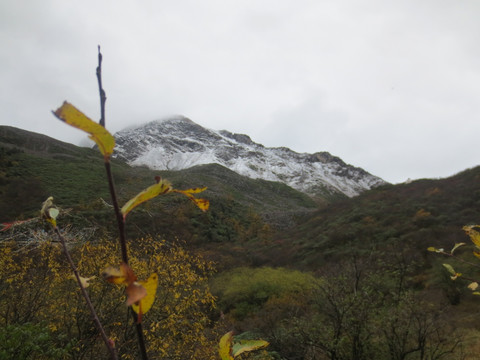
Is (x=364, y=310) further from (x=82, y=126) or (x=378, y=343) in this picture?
(x=82, y=126)

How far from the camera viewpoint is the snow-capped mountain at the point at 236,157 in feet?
273

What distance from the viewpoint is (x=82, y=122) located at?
1.30ft

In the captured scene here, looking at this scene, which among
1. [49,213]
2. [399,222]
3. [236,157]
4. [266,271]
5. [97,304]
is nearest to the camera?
[49,213]

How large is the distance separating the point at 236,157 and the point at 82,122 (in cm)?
9234

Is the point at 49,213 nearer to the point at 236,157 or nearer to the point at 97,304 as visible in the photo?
the point at 97,304

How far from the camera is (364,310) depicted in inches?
254

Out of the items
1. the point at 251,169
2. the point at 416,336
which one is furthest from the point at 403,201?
the point at 251,169

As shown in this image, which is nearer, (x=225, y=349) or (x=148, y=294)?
(x=148, y=294)

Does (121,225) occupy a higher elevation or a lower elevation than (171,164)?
lower

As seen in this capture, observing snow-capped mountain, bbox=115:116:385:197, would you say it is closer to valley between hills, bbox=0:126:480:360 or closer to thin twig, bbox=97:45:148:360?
valley between hills, bbox=0:126:480:360

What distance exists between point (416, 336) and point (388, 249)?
7.77 metres

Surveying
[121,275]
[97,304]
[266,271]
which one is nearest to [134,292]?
[121,275]

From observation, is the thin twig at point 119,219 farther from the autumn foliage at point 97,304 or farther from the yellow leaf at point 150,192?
the autumn foliage at point 97,304

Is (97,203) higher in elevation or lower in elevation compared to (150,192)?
lower
